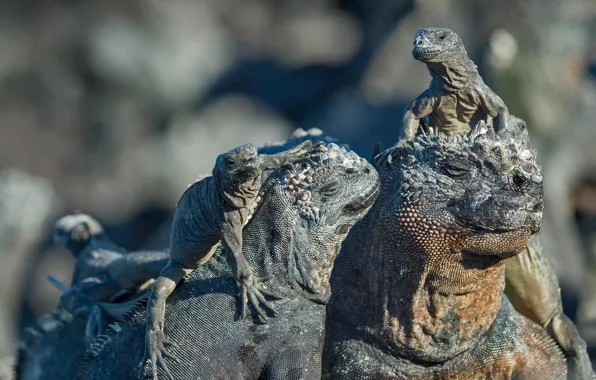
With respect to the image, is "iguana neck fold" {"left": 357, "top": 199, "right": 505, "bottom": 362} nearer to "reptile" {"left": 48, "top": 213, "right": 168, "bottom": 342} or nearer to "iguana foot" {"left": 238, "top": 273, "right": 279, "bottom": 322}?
"iguana foot" {"left": 238, "top": 273, "right": 279, "bottom": 322}

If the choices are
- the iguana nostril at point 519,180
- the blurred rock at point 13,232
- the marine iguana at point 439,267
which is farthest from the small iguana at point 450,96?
the blurred rock at point 13,232

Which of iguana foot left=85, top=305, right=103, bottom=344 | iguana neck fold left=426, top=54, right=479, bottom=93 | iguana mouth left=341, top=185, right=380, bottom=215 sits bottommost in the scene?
iguana foot left=85, top=305, right=103, bottom=344

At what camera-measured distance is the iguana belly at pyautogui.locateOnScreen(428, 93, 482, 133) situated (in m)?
5.91

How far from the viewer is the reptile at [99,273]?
635 cm

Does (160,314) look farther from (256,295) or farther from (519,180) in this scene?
(519,180)

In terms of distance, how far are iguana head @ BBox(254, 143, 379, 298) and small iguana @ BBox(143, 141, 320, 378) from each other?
8cm

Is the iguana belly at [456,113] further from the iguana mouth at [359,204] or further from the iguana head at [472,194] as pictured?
the iguana mouth at [359,204]

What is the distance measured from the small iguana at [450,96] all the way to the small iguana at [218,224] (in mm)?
687

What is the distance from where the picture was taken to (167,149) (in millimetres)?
19875

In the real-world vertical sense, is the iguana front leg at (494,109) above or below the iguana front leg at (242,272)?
above

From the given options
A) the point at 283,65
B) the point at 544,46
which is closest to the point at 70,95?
the point at 283,65

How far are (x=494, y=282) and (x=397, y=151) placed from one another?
757 millimetres

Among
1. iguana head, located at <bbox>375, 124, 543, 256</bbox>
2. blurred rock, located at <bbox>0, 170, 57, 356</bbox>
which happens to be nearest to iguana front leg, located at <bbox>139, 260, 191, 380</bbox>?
iguana head, located at <bbox>375, 124, 543, 256</bbox>

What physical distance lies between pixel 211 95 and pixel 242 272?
56.4 ft
